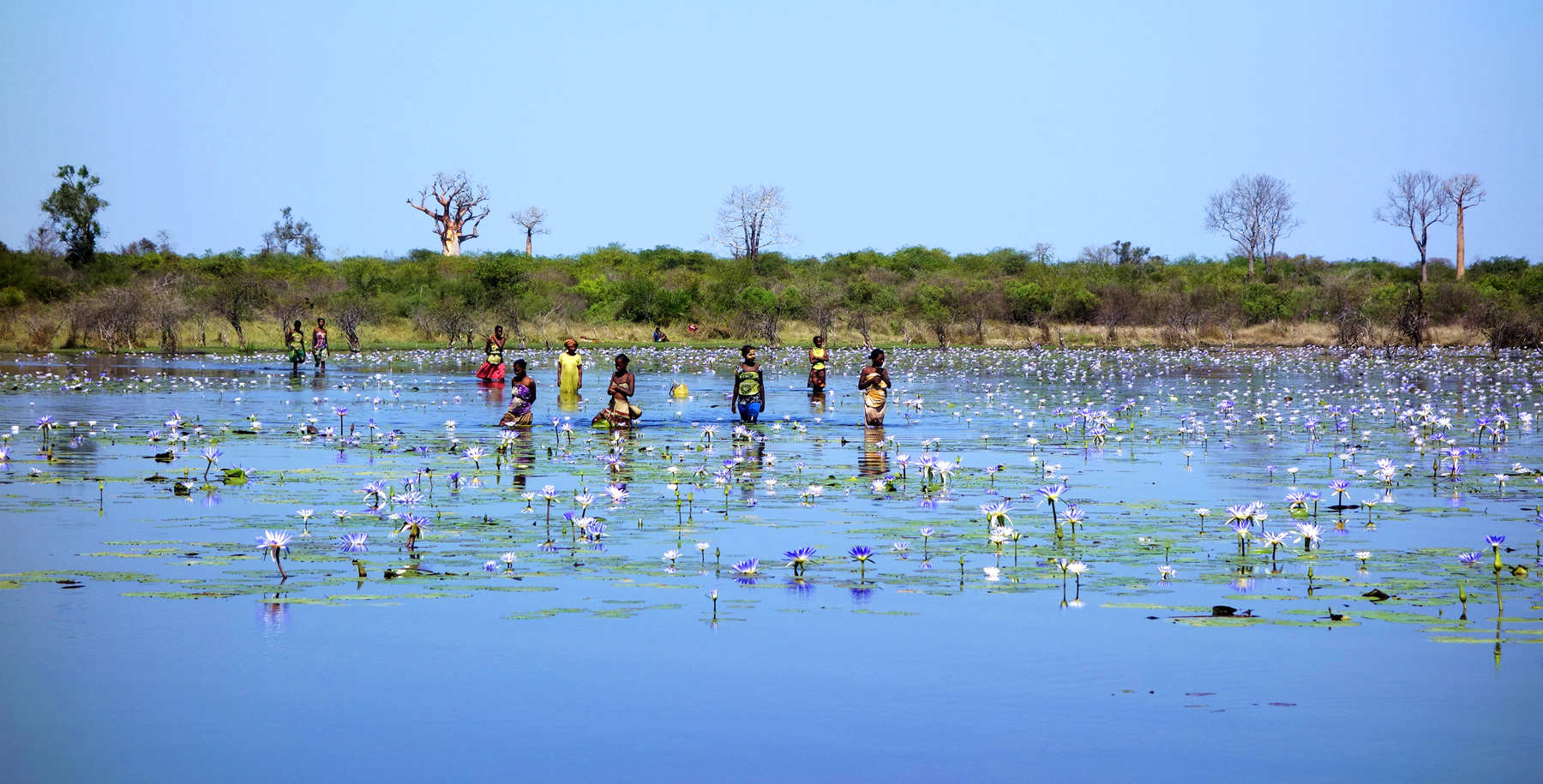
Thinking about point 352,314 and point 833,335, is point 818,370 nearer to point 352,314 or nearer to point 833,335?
point 352,314

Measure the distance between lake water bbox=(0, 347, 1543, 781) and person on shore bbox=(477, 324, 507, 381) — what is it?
1519 centimetres

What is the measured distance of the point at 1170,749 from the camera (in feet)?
20.5

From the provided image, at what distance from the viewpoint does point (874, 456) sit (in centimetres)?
1778

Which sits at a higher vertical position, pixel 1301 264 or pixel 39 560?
pixel 1301 264

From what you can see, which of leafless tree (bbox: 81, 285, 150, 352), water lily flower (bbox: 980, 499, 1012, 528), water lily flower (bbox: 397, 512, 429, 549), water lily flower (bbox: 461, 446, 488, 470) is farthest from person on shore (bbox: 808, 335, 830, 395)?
leafless tree (bbox: 81, 285, 150, 352)

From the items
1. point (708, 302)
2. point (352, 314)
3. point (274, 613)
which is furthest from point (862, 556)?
point (708, 302)

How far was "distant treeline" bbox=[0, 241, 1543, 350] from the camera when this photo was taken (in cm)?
5500

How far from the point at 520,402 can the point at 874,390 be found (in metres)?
4.82

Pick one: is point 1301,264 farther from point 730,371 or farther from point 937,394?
point 937,394

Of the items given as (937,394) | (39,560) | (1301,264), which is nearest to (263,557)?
(39,560)

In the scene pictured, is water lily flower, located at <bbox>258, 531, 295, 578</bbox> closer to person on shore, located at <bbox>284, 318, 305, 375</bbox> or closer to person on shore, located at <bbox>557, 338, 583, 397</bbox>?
person on shore, located at <bbox>557, 338, 583, 397</bbox>

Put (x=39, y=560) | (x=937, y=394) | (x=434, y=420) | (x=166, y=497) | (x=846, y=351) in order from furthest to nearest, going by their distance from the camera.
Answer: (x=846, y=351)
(x=937, y=394)
(x=434, y=420)
(x=166, y=497)
(x=39, y=560)

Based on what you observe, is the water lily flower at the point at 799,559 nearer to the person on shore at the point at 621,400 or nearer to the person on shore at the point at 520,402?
the person on shore at the point at 621,400

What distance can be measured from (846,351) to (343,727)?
53.3 metres
